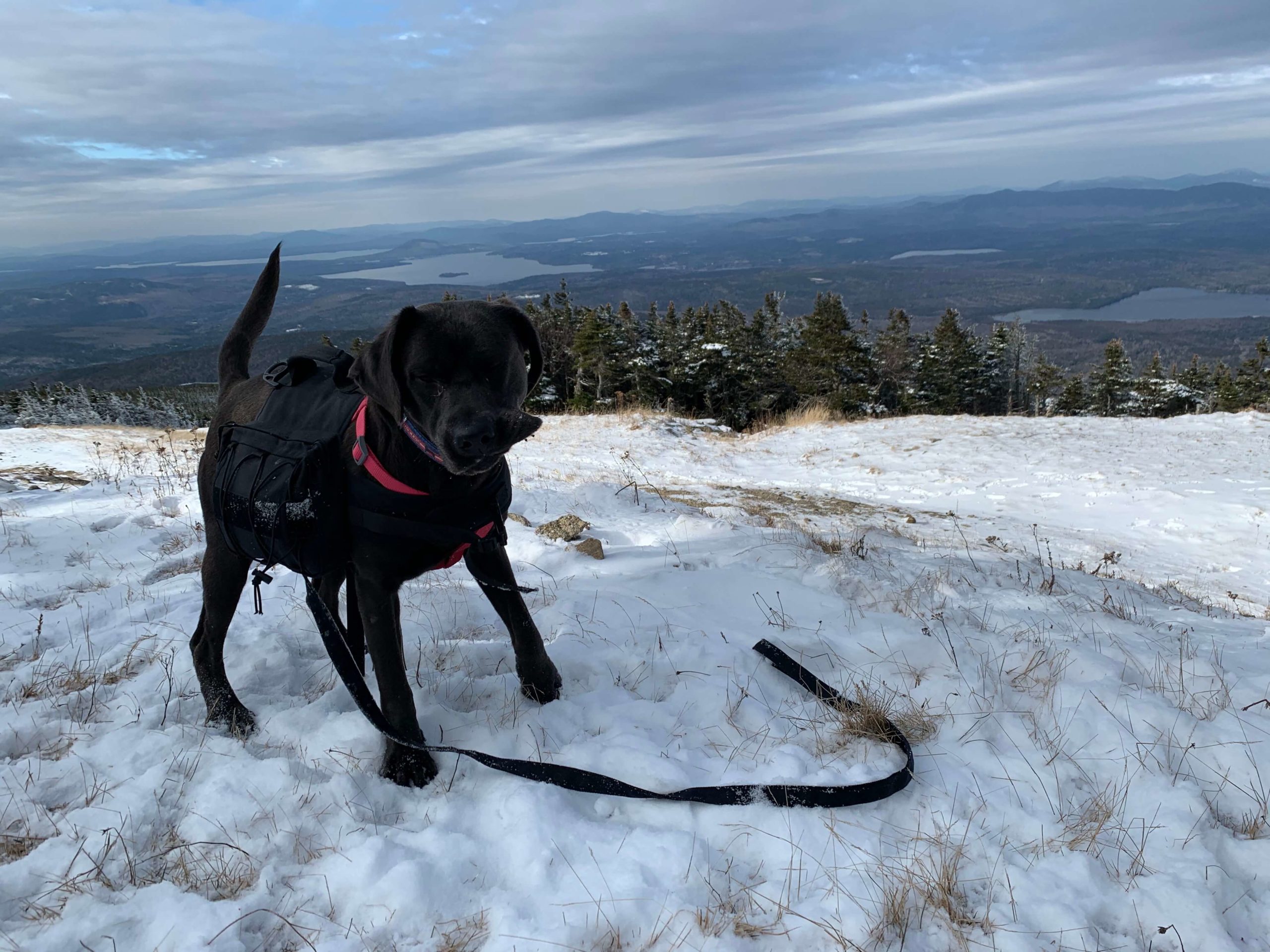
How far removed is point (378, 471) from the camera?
8.60ft

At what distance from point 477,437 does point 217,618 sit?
1.84m

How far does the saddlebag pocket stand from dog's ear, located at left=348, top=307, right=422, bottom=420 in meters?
0.44

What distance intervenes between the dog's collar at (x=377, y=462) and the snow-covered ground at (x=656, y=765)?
3.48ft

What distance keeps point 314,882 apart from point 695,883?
1.15 metres

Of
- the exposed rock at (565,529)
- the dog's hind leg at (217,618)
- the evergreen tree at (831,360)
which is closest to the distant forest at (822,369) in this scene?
the evergreen tree at (831,360)

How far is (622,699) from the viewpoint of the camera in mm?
3064

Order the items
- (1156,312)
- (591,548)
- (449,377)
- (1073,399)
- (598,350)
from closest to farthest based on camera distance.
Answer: (449,377), (591,548), (598,350), (1073,399), (1156,312)

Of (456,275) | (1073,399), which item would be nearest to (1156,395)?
(1073,399)

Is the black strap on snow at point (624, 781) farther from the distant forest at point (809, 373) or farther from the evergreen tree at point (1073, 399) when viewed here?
the evergreen tree at point (1073, 399)

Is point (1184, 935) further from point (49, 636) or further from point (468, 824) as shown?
point (49, 636)

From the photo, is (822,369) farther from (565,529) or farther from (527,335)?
(527,335)

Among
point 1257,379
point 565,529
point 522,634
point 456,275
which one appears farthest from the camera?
point 456,275

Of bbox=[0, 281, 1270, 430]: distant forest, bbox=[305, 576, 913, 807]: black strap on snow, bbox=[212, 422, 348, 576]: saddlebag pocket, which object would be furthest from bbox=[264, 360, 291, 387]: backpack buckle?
bbox=[0, 281, 1270, 430]: distant forest

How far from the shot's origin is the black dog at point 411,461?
7.70ft
